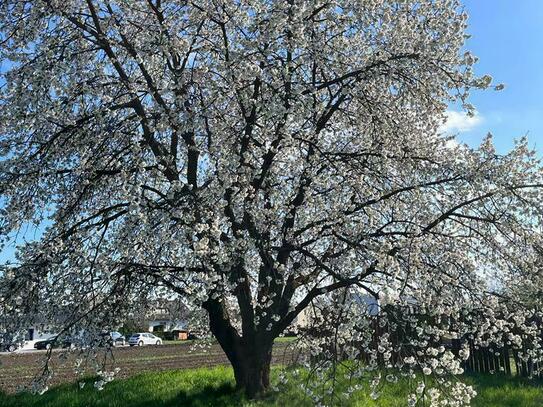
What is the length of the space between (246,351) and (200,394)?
172cm

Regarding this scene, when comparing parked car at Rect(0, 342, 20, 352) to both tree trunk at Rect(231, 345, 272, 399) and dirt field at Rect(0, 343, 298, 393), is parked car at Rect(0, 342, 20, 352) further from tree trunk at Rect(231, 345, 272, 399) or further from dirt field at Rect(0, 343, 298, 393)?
tree trunk at Rect(231, 345, 272, 399)

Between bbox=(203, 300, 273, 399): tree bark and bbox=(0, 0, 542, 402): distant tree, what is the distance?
4 cm

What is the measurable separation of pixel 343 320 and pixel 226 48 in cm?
432

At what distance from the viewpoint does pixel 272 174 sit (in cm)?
863

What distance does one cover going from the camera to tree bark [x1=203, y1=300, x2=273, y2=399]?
9.43 metres

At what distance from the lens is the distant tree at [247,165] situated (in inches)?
295

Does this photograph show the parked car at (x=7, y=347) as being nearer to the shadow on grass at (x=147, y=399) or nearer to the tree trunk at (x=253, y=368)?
the shadow on grass at (x=147, y=399)

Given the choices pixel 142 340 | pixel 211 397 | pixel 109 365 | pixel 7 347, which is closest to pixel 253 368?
pixel 211 397

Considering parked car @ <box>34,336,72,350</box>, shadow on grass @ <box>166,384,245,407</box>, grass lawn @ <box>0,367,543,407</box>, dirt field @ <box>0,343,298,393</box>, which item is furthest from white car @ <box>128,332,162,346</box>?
parked car @ <box>34,336,72,350</box>

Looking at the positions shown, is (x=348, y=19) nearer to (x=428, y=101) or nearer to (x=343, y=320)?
(x=428, y=101)

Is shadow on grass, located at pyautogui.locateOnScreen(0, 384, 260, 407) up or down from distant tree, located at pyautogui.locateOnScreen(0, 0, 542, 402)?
down

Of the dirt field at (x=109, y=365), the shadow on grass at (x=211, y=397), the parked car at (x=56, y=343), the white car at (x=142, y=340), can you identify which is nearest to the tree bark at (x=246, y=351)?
the shadow on grass at (x=211, y=397)

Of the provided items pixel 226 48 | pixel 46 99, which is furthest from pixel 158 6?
pixel 46 99

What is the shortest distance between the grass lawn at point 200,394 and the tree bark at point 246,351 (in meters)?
0.29
